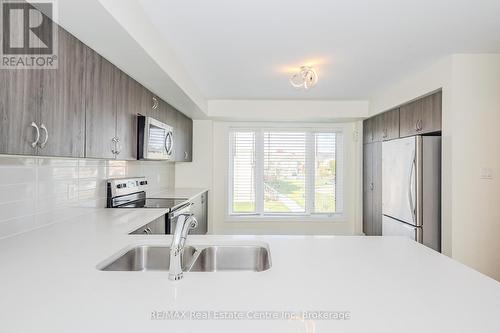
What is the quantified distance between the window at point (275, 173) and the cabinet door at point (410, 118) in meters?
1.61

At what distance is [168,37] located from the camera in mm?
2309

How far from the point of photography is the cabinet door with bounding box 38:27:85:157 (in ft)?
4.61

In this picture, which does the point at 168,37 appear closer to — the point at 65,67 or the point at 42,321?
the point at 65,67

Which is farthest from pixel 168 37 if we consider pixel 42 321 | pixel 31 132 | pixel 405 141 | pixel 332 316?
pixel 405 141

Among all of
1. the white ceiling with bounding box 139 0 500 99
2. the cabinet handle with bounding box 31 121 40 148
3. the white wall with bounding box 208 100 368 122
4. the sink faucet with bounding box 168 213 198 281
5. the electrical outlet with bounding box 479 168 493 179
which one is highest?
the white ceiling with bounding box 139 0 500 99

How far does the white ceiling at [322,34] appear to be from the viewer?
1.86m

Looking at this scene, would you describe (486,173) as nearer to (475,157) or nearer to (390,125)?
(475,157)

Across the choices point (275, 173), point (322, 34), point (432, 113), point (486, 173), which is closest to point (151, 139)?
point (322, 34)

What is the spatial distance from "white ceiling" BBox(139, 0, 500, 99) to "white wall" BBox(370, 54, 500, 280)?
0.79 feet

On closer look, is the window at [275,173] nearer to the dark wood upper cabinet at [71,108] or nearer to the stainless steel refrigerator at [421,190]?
the stainless steel refrigerator at [421,190]

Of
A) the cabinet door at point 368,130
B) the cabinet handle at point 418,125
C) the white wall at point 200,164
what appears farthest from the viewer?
the white wall at point 200,164

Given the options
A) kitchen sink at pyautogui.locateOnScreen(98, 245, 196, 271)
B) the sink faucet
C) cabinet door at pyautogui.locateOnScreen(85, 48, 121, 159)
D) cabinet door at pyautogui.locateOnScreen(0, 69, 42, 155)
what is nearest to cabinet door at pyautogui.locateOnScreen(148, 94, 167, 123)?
cabinet door at pyautogui.locateOnScreen(85, 48, 121, 159)

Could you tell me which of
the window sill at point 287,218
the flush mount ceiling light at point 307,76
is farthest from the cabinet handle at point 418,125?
the window sill at point 287,218
